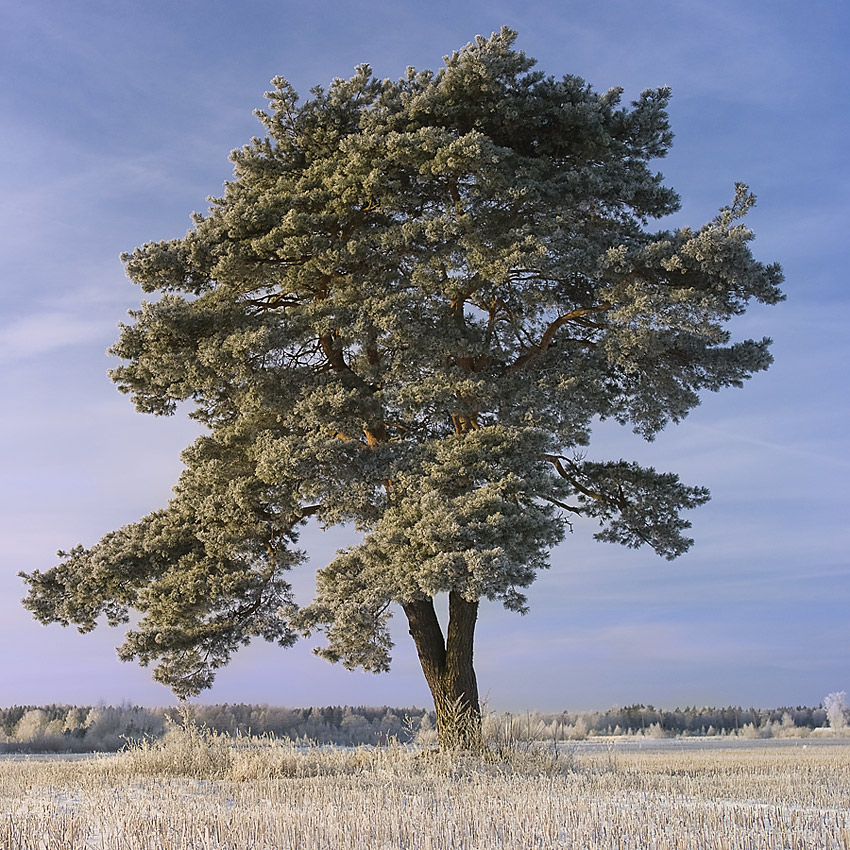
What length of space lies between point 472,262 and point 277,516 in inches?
203

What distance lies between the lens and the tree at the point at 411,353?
1296cm

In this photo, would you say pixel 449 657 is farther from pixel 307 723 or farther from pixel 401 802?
pixel 307 723

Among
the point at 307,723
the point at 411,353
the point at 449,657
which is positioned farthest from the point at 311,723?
the point at 411,353

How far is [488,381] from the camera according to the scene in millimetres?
13664

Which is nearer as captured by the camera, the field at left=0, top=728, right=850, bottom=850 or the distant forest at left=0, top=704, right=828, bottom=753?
the field at left=0, top=728, right=850, bottom=850

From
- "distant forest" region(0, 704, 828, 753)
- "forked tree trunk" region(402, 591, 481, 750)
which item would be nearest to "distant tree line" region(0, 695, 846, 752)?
"distant forest" region(0, 704, 828, 753)

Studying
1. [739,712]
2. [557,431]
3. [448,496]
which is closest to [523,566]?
[448,496]

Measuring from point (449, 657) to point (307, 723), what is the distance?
13.2 m

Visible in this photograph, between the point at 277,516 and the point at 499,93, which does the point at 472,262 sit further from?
the point at 277,516

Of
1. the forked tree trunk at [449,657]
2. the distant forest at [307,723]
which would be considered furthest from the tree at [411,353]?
the distant forest at [307,723]

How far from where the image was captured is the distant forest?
23016mm

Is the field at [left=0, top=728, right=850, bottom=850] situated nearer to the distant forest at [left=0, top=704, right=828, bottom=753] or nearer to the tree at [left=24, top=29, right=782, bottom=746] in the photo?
the tree at [left=24, top=29, right=782, bottom=746]

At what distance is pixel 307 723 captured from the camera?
1013 inches

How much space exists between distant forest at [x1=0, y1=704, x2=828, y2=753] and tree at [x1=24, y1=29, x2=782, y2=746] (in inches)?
233
